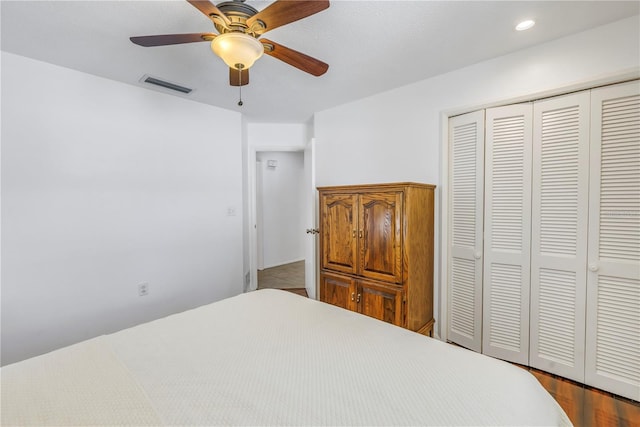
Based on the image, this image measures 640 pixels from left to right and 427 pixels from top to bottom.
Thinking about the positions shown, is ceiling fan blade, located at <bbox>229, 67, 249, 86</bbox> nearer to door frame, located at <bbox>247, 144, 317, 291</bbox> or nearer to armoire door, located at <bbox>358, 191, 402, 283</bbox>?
armoire door, located at <bbox>358, 191, 402, 283</bbox>

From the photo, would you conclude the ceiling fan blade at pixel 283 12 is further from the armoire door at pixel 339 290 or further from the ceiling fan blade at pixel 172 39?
the armoire door at pixel 339 290

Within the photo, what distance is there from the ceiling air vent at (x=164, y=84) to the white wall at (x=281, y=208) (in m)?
2.34

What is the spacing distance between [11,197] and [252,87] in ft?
6.57

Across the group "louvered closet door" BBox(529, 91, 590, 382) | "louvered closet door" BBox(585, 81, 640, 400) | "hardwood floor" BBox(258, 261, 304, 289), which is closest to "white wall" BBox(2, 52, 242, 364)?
"hardwood floor" BBox(258, 261, 304, 289)

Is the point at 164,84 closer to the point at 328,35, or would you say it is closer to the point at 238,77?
the point at 238,77

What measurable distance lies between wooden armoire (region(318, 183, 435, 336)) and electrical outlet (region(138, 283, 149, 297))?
1657mm

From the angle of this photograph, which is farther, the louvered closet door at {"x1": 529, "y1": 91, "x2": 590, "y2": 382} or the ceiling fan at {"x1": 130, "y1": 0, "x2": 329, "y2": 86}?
the louvered closet door at {"x1": 529, "y1": 91, "x2": 590, "y2": 382}

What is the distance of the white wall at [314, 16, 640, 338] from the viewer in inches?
70.6

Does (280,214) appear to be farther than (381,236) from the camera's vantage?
Yes

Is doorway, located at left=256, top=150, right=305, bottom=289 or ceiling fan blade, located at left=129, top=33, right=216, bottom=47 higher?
ceiling fan blade, located at left=129, top=33, right=216, bottom=47

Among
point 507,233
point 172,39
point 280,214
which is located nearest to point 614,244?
point 507,233

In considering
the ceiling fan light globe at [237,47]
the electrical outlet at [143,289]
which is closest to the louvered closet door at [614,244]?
the ceiling fan light globe at [237,47]

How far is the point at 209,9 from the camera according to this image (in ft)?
3.98

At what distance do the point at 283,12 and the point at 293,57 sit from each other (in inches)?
13.6
